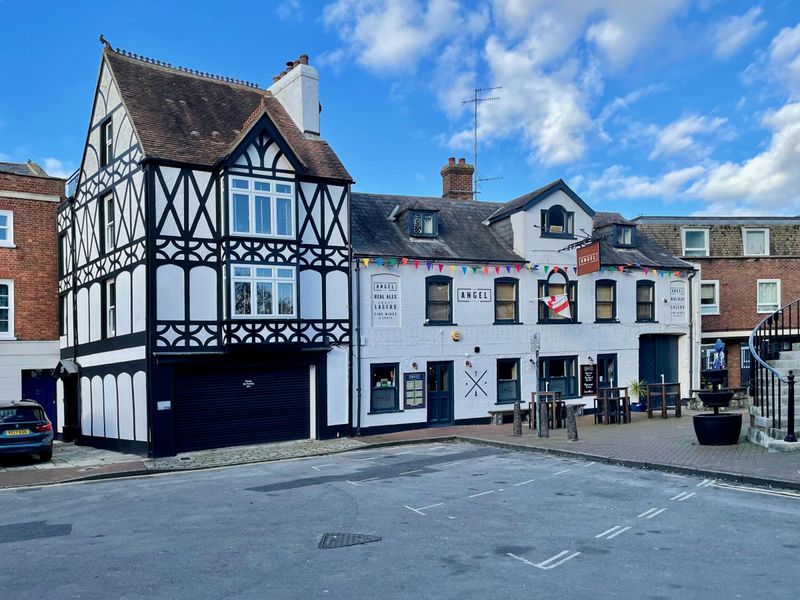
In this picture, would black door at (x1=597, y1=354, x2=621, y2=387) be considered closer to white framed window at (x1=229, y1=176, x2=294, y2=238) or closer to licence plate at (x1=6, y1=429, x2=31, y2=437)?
white framed window at (x1=229, y1=176, x2=294, y2=238)

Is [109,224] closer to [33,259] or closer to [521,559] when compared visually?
[33,259]

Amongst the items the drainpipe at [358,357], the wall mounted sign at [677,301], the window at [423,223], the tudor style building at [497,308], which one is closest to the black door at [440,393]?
the tudor style building at [497,308]

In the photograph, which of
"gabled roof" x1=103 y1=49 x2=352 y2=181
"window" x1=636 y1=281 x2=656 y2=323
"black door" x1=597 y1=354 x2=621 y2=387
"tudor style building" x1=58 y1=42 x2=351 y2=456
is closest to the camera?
"tudor style building" x1=58 y1=42 x2=351 y2=456

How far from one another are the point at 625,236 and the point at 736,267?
585 cm

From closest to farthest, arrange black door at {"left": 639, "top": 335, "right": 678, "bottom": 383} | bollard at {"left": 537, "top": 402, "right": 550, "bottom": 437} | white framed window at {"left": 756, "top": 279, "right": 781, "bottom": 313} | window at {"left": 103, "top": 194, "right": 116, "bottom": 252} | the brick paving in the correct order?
the brick paving, bollard at {"left": 537, "top": 402, "right": 550, "bottom": 437}, window at {"left": 103, "top": 194, "right": 116, "bottom": 252}, black door at {"left": 639, "top": 335, "right": 678, "bottom": 383}, white framed window at {"left": 756, "top": 279, "right": 781, "bottom": 313}

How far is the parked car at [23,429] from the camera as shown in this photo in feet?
57.8

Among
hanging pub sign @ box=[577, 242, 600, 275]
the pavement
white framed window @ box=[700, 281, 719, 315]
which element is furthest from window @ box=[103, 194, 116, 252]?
white framed window @ box=[700, 281, 719, 315]

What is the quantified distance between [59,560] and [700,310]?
2616 cm

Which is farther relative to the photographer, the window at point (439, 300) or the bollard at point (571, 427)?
the window at point (439, 300)

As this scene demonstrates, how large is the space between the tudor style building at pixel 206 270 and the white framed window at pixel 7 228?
377cm

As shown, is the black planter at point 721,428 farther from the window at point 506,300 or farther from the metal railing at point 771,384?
the window at point 506,300

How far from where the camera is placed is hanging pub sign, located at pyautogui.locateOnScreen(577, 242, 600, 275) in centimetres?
2494

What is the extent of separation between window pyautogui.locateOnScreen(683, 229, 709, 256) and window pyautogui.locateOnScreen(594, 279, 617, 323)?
583 cm

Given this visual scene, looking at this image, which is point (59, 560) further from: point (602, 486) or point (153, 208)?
point (153, 208)
